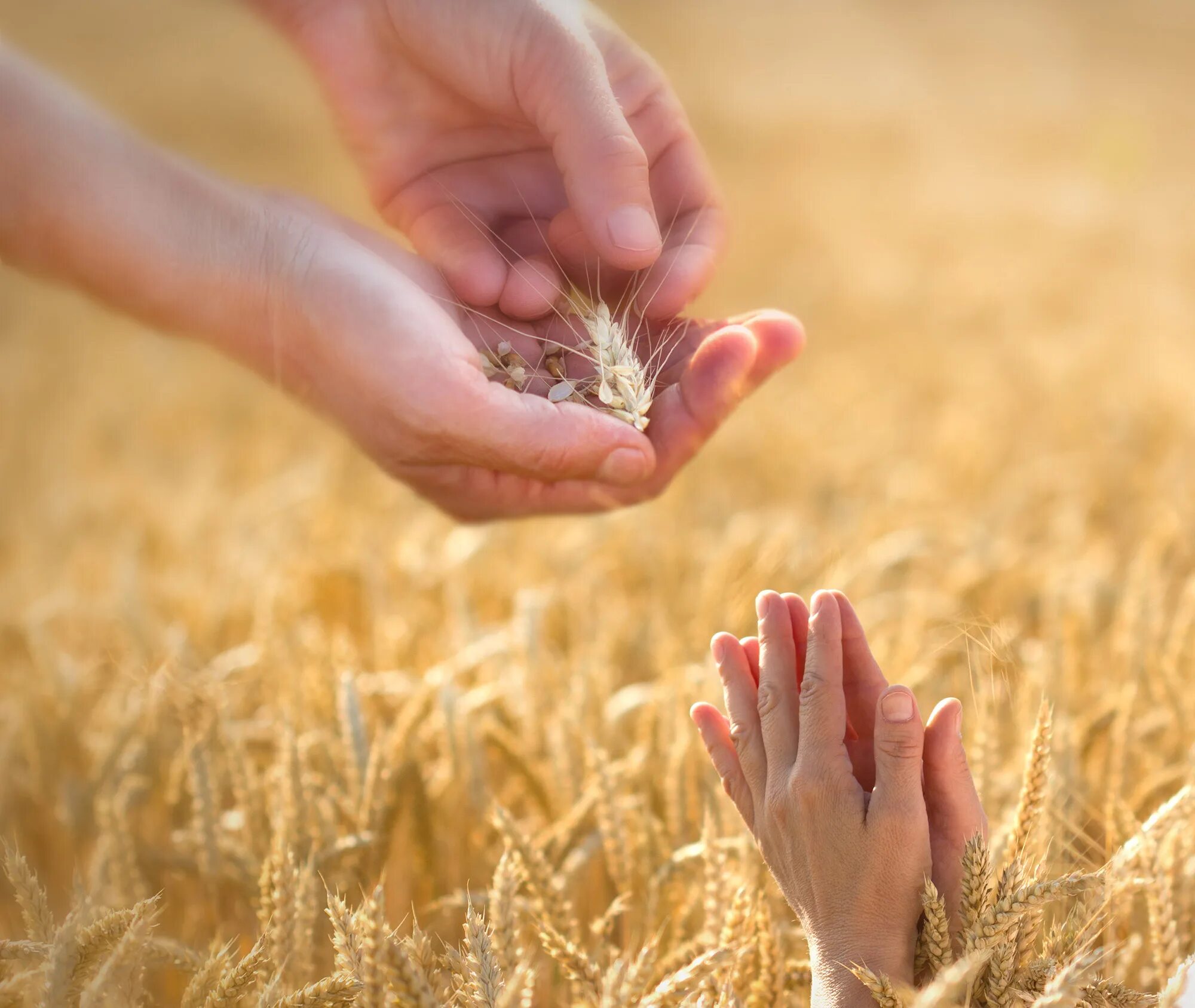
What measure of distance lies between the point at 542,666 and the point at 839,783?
82cm

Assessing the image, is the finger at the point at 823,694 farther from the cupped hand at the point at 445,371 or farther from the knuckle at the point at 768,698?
the cupped hand at the point at 445,371

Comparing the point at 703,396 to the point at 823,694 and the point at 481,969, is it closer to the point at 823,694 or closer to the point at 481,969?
the point at 823,694

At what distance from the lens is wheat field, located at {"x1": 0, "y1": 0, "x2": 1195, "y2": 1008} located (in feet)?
2.77

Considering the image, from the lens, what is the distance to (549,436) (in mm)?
1066

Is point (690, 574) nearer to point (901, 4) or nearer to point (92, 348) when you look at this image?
point (92, 348)

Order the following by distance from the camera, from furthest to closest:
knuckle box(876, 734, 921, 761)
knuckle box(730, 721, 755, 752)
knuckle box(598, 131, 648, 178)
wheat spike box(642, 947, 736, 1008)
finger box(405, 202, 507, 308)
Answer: finger box(405, 202, 507, 308) < knuckle box(598, 131, 648, 178) < knuckle box(730, 721, 755, 752) < knuckle box(876, 734, 921, 761) < wheat spike box(642, 947, 736, 1008)

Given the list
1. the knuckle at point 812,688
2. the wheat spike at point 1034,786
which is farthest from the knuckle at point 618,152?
the wheat spike at point 1034,786

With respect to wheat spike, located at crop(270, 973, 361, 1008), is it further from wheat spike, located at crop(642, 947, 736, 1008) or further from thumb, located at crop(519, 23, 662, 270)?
thumb, located at crop(519, 23, 662, 270)

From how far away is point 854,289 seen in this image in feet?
20.7

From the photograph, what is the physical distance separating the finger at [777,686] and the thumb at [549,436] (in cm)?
25

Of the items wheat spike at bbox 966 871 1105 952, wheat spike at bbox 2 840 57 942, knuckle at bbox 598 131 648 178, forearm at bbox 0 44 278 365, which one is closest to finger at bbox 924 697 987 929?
wheat spike at bbox 966 871 1105 952

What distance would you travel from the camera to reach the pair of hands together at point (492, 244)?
41.7 inches

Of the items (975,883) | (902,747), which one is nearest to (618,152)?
(902,747)

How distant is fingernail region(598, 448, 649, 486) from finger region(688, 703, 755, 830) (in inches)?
11.2
